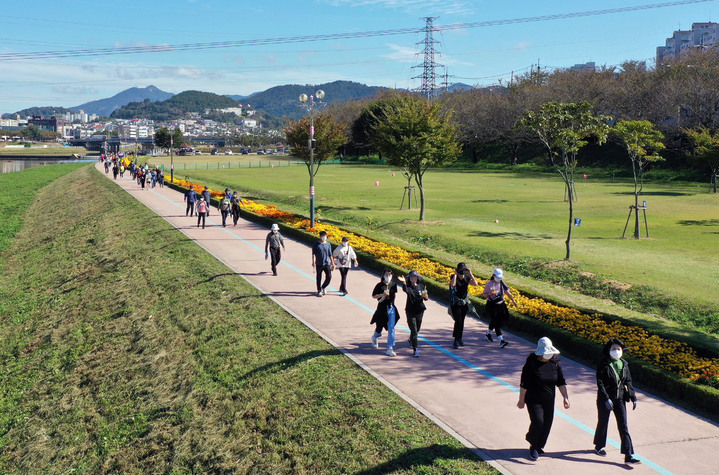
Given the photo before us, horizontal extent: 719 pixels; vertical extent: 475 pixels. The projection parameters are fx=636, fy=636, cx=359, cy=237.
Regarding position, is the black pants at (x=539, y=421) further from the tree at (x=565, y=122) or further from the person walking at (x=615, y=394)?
the tree at (x=565, y=122)

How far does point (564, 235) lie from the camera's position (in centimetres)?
2628

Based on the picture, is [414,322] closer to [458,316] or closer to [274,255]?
[458,316]

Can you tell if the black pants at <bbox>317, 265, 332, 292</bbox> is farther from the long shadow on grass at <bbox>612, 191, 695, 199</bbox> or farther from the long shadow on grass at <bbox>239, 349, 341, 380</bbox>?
the long shadow on grass at <bbox>612, 191, 695, 199</bbox>

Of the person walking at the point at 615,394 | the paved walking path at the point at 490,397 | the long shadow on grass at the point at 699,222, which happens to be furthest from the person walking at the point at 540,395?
the long shadow on grass at the point at 699,222

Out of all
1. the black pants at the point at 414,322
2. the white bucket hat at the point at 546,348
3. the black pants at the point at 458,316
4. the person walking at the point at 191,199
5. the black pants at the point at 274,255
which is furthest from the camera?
the person walking at the point at 191,199

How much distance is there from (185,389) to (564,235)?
731 inches

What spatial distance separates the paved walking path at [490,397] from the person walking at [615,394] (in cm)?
23

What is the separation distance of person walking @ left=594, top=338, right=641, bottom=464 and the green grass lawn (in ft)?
29.0

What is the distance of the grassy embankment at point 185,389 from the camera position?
30.1 ft

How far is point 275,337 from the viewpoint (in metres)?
13.5

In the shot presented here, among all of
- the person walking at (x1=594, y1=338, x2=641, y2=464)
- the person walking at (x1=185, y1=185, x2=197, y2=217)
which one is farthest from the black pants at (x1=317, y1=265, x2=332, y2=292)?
the person walking at (x1=185, y1=185, x2=197, y2=217)

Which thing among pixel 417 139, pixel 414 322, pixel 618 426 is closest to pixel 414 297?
pixel 414 322

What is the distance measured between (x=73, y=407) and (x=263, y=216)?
1764 centimetres

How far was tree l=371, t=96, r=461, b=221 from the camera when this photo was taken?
3058cm
